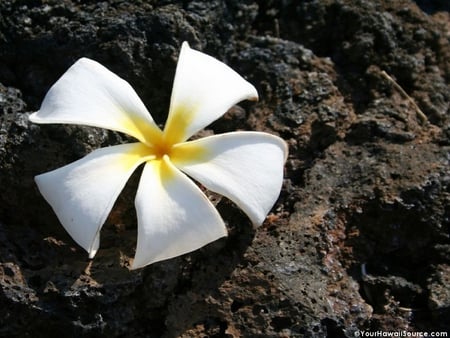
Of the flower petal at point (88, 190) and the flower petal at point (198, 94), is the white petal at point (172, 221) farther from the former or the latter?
the flower petal at point (198, 94)

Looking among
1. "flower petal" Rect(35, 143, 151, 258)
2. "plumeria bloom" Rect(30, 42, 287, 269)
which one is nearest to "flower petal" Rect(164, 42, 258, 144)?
"plumeria bloom" Rect(30, 42, 287, 269)

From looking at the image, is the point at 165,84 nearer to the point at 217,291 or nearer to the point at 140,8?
the point at 140,8

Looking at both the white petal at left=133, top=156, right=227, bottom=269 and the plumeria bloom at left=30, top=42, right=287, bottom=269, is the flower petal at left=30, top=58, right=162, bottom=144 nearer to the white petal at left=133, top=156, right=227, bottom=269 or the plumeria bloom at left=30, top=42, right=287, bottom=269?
the plumeria bloom at left=30, top=42, right=287, bottom=269

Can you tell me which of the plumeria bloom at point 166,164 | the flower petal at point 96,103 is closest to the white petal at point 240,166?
the plumeria bloom at point 166,164

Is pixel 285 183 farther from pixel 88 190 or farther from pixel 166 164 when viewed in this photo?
pixel 88 190

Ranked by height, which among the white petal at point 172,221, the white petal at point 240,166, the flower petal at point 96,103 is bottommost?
the white petal at point 172,221

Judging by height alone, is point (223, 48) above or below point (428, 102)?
above

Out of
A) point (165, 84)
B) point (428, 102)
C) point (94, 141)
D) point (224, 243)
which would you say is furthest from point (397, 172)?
point (94, 141)

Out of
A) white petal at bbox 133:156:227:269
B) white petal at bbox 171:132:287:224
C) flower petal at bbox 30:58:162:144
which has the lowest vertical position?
white petal at bbox 133:156:227:269
